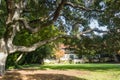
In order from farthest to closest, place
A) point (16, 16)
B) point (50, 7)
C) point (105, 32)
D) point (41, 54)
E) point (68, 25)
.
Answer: point (41, 54) < point (68, 25) < point (50, 7) < point (105, 32) < point (16, 16)

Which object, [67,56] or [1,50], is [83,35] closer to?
[1,50]

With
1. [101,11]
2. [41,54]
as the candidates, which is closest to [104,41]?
[101,11]

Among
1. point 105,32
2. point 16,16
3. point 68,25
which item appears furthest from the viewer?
point 68,25

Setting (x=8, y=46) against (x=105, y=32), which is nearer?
(x=8, y=46)

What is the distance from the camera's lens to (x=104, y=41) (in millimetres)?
19688

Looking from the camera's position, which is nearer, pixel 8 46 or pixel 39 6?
pixel 8 46

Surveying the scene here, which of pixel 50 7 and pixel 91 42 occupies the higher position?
pixel 50 7

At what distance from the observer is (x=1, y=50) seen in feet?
58.8

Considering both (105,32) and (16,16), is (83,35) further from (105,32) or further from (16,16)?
(16,16)

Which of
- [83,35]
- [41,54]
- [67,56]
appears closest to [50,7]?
[83,35]

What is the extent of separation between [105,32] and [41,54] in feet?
113

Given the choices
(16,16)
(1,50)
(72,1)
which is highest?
(72,1)

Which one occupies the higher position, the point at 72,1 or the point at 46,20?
the point at 72,1

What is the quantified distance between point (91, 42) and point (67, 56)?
62.3 m
